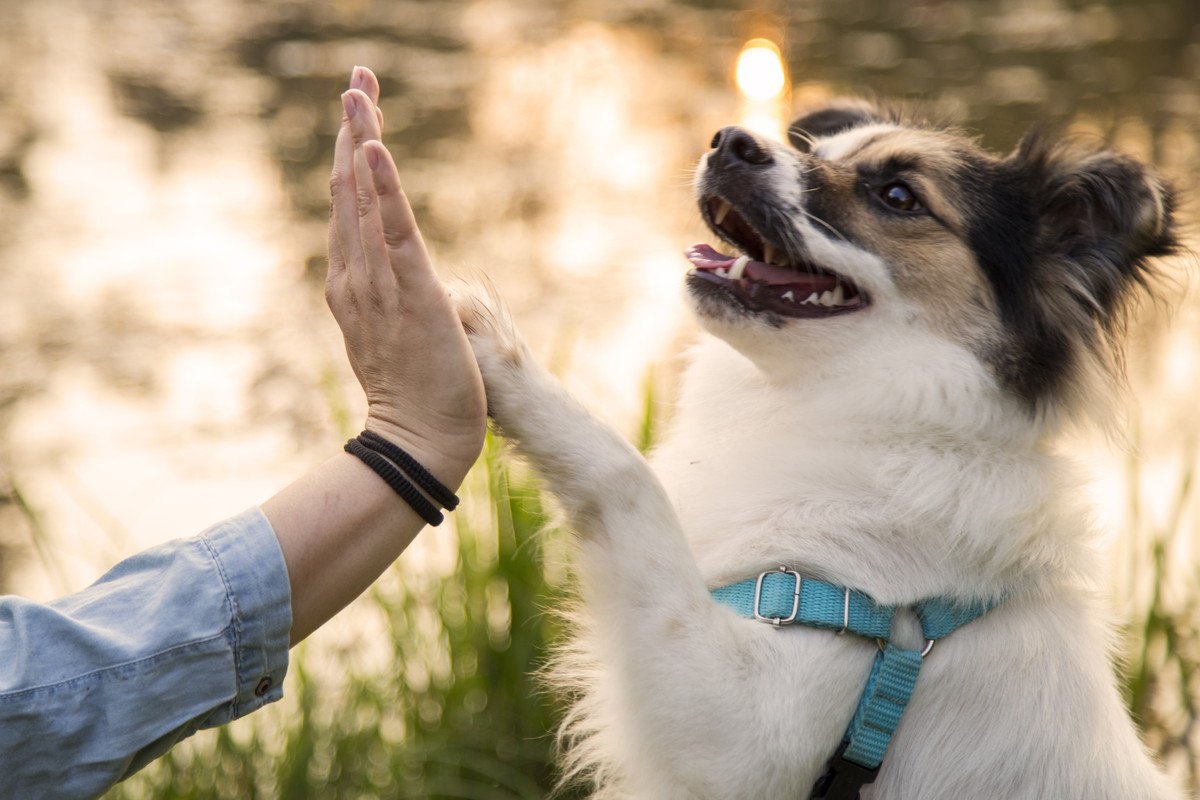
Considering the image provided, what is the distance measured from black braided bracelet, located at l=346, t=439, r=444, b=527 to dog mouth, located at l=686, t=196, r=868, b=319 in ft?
2.97

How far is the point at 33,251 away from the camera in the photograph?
24.0 ft

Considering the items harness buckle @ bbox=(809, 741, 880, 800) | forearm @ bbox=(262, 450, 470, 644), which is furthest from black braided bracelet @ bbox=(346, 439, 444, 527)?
harness buckle @ bbox=(809, 741, 880, 800)

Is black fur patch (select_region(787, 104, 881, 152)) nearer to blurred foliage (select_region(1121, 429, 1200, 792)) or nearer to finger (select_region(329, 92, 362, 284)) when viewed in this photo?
blurred foliage (select_region(1121, 429, 1200, 792))

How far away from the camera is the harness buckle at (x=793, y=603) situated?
2162 millimetres

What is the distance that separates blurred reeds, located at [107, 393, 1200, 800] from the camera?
3.44 metres

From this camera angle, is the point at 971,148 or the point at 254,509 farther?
the point at 971,148

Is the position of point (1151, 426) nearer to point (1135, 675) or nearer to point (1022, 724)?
point (1135, 675)

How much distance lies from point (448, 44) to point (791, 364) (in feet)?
32.6

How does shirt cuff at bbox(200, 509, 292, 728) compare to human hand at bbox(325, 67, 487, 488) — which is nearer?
→ shirt cuff at bbox(200, 509, 292, 728)

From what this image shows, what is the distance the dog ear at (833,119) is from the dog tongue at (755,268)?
0.75 m

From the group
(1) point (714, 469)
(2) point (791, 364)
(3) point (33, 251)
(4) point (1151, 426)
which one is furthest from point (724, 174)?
(3) point (33, 251)

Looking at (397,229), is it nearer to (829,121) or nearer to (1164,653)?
(829,121)

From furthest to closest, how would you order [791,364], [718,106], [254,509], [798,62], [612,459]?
[798,62] < [718,106] < [791,364] < [612,459] < [254,509]

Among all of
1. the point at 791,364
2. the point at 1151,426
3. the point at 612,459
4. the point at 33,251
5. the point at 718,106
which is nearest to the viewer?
the point at 612,459
